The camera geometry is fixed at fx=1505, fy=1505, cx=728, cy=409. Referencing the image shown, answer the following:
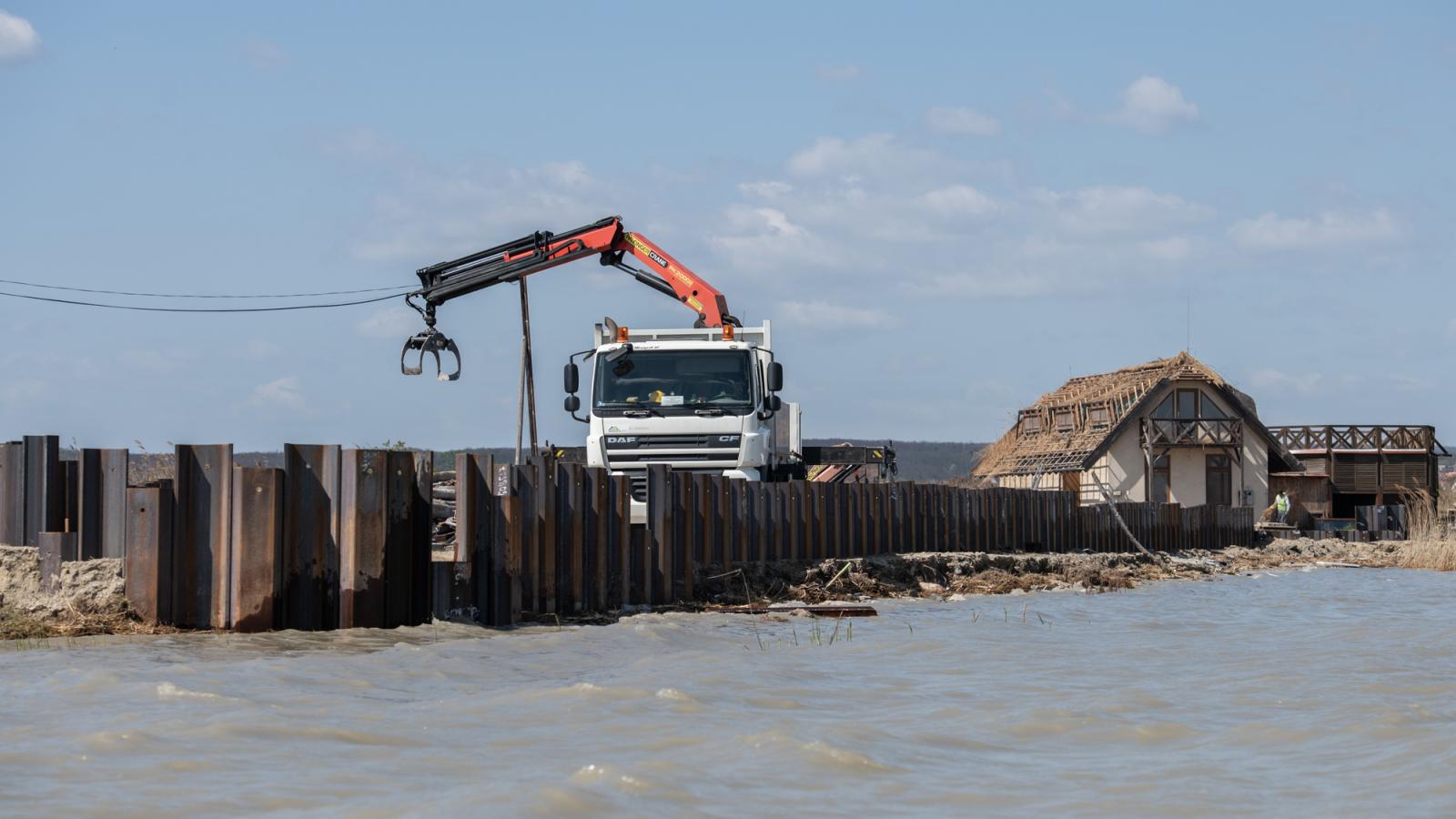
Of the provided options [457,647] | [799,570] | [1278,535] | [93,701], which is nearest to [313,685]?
[93,701]

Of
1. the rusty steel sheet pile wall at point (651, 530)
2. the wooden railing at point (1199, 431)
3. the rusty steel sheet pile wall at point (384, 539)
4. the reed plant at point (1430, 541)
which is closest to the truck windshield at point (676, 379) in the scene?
the rusty steel sheet pile wall at point (651, 530)

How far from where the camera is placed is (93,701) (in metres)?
7.27

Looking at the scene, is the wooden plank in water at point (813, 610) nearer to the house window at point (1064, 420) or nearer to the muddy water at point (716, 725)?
the muddy water at point (716, 725)

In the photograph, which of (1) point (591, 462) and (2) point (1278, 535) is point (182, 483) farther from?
(2) point (1278, 535)

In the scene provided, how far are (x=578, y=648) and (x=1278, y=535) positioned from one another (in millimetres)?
34065

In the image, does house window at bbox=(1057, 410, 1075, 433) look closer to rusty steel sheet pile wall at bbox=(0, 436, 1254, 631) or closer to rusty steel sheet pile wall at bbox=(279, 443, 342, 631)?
rusty steel sheet pile wall at bbox=(0, 436, 1254, 631)

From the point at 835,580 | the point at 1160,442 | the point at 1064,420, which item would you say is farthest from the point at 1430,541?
the point at 835,580

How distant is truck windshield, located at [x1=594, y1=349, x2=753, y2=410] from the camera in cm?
1686

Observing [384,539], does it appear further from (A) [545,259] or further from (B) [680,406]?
(A) [545,259]

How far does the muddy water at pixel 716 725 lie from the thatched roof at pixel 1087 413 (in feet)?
119

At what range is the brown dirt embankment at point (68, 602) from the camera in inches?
381

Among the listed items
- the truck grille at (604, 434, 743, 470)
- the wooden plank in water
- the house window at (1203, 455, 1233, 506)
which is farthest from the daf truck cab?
the house window at (1203, 455, 1233, 506)

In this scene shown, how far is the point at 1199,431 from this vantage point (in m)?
49.3

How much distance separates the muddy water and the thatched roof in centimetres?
3639
